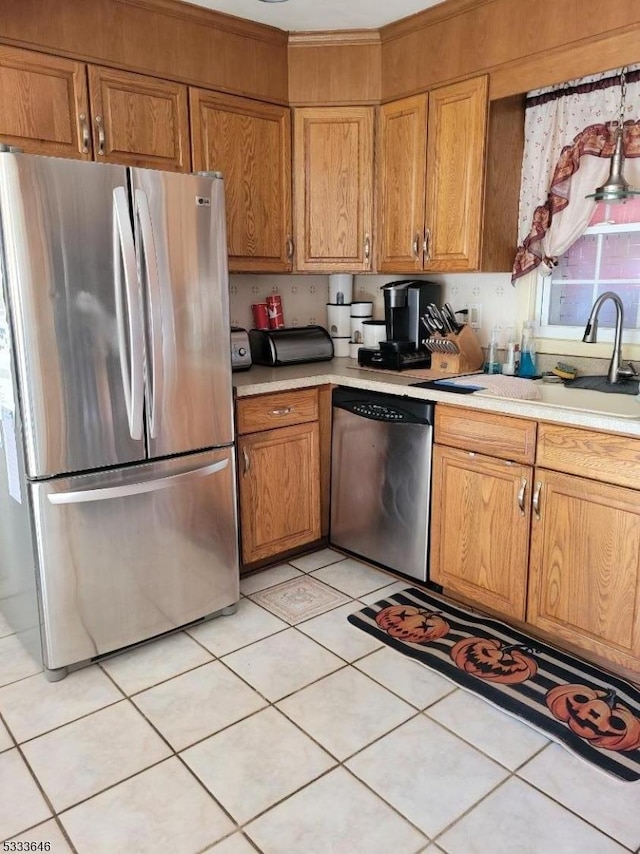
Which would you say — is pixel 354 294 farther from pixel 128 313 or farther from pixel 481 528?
pixel 128 313

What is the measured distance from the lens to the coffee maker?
119 inches

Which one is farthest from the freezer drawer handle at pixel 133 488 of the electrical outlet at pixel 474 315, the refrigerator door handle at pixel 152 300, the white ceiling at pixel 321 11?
the white ceiling at pixel 321 11

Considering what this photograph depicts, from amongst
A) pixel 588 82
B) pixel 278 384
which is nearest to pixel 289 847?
pixel 278 384

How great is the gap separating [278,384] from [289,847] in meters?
1.72

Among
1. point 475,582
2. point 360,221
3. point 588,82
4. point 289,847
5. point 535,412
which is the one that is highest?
point 588,82

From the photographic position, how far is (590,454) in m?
2.11

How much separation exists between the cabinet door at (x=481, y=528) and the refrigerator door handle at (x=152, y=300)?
1.11 metres

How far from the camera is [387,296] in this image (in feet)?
10.2

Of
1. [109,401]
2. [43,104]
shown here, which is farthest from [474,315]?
[43,104]

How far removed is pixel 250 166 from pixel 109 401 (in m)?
1.44

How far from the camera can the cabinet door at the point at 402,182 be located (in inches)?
115

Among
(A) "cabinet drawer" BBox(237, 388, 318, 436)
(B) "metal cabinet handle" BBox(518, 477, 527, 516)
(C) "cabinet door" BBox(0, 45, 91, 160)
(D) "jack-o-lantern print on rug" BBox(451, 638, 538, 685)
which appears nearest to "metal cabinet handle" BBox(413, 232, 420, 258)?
(A) "cabinet drawer" BBox(237, 388, 318, 436)

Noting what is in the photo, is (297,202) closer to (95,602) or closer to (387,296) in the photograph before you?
(387,296)

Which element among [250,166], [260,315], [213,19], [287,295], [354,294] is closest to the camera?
[213,19]
